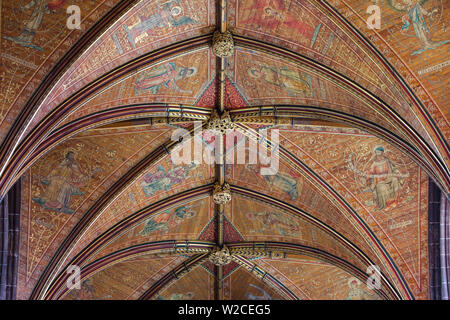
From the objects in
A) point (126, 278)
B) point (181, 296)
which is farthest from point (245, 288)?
point (126, 278)

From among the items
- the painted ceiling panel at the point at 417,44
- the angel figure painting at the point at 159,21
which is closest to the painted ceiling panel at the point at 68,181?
the angel figure painting at the point at 159,21

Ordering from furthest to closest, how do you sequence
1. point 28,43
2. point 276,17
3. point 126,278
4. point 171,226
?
point 126,278 < point 171,226 < point 276,17 < point 28,43

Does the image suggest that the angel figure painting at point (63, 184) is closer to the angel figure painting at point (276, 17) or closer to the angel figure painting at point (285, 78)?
the angel figure painting at point (285, 78)

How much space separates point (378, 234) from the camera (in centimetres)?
1605

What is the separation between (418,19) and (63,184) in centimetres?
935

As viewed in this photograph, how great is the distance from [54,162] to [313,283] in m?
8.84

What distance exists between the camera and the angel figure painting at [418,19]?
12.1m

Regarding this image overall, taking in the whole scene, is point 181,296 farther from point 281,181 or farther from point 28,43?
point 28,43

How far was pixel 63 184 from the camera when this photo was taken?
16.1 m

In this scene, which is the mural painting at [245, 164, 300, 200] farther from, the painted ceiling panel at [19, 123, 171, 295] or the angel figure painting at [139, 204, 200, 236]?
the painted ceiling panel at [19, 123, 171, 295]

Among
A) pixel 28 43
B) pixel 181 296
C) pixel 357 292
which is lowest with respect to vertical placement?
pixel 357 292
